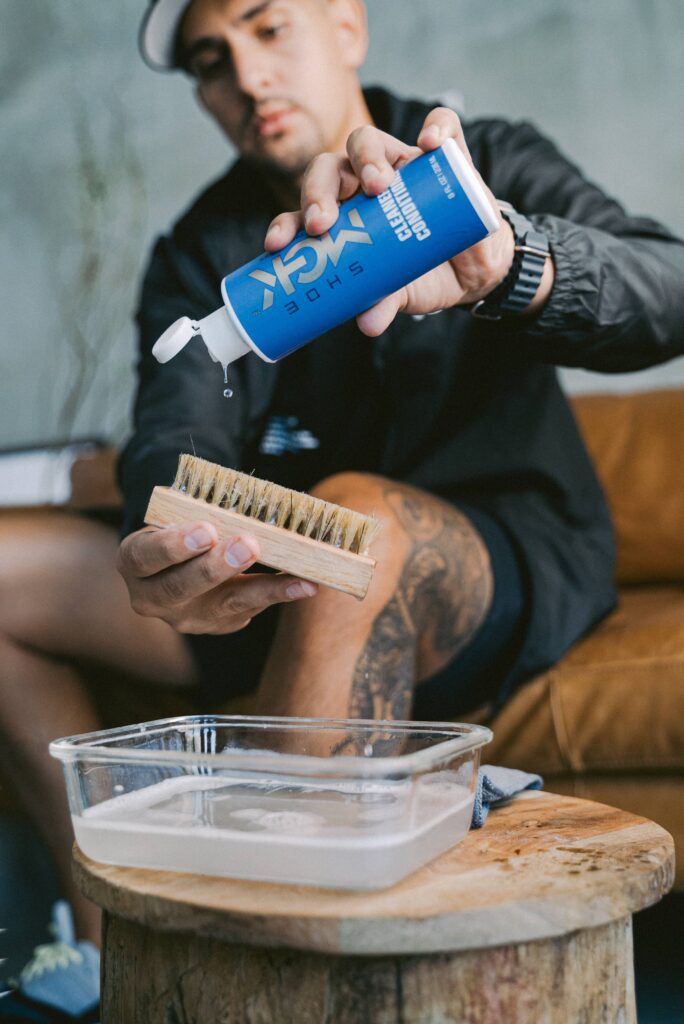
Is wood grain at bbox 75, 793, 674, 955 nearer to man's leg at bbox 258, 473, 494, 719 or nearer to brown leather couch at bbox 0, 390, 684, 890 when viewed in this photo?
man's leg at bbox 258, 473, 494, 719

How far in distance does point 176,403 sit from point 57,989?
0.65 meters

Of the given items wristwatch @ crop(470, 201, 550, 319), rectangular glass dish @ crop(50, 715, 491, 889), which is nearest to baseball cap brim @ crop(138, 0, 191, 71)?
wristwatch @ crop(470, 201, 550, 319)

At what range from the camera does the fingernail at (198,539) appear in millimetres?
675

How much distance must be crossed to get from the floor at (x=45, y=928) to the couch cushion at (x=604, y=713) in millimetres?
256

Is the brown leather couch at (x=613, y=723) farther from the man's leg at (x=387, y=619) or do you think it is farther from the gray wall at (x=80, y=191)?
the gray wall at (x=80, y=191)

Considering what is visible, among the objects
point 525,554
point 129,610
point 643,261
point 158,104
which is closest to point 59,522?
point 129,610

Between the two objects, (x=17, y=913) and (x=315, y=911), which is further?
(x=17, y=913)

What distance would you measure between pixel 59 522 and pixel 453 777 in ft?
2.64

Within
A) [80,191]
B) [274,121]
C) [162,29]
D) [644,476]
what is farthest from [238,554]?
[80,191]

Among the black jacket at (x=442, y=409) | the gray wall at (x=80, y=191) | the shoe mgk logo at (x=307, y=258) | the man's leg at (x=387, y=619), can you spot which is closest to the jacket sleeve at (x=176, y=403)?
the black jacket at (x=442, y=409)

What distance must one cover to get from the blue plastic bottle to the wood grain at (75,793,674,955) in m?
0.33

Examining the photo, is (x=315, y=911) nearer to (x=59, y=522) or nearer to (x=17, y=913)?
(x=59, y=522)

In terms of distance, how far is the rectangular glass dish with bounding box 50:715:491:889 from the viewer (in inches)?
18.9

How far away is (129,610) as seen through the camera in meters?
1.17
